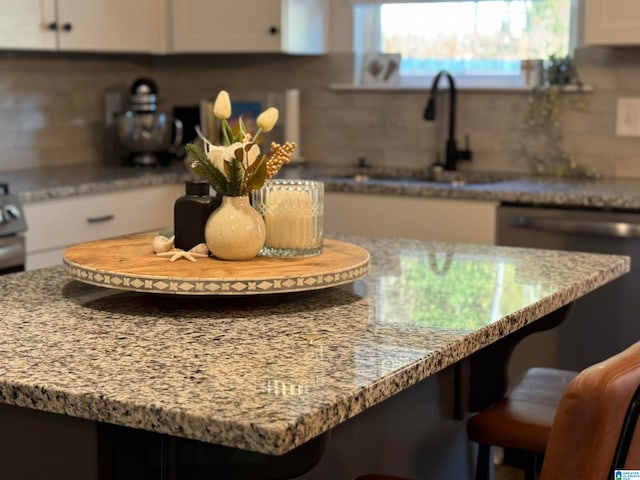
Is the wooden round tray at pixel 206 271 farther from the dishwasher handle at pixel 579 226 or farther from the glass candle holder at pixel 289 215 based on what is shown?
the dishwasher handle at pixel 579 226

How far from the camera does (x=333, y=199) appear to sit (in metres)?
4.05

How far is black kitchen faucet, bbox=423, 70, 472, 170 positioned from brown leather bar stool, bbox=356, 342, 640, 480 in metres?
2.84

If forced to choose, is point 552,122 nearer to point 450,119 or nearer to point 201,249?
point 450,119

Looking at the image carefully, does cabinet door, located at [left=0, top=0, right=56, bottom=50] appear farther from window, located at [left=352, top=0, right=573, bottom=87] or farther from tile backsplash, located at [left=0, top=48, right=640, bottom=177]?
window, located at [left=352, top=0, right=573, bottom=87]

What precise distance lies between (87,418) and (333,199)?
Result: 2655 mm

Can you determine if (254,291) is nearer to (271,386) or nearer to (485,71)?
(271,386)

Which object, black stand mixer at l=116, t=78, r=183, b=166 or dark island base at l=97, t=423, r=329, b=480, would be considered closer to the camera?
dark island base at l=97, t=423, r=329, b=480

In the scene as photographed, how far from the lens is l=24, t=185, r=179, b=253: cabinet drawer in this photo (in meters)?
3.71

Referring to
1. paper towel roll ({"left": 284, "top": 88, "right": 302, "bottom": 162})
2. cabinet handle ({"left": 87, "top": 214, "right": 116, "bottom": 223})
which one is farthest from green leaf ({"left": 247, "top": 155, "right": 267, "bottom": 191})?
paper towel roll ({"left": 284, "top": 88, "right": 302, "bottom": 162})

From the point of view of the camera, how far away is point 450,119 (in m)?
4.37

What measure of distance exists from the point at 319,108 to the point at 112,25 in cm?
98

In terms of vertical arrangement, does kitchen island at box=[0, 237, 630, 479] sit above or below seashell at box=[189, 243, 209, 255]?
below

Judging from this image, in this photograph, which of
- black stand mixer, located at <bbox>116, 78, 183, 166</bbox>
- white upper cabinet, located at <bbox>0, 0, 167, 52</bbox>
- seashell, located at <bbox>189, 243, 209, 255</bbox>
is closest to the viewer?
seashell, located at <bbox>189, 243, 209, 255</bbox>

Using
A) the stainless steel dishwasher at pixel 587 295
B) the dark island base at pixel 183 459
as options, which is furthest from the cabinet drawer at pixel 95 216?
the dark island base at pixel 183 459
